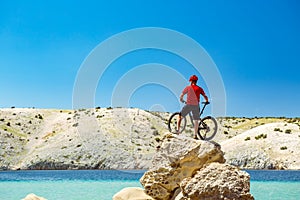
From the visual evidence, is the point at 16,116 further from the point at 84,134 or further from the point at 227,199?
the point at 227,199

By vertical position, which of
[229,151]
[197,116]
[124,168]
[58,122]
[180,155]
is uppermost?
[58,122]

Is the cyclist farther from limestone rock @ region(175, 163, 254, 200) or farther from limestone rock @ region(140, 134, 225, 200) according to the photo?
limestone rock @ region(175, 163, 254, 200)

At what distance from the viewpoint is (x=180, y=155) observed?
14789 mm

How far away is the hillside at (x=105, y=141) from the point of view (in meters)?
49.2

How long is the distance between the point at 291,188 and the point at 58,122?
53106 millimetres

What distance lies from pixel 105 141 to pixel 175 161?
45989mm

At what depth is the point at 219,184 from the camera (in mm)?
12008

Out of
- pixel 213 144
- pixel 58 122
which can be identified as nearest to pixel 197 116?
pixel 213 144

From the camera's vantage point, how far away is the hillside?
49188mm

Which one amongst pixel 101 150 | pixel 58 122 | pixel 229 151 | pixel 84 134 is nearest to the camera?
pixel 229 151

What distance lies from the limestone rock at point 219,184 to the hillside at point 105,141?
88.5ft

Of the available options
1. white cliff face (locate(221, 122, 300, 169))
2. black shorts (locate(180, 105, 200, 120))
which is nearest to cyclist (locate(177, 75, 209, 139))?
black shorts (locate(180, 105, 200, 120))

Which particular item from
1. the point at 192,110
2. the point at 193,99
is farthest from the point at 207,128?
the point at 193,99

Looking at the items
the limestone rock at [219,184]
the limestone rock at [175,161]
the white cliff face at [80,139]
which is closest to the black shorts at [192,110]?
the limestone rock at [175,161]
